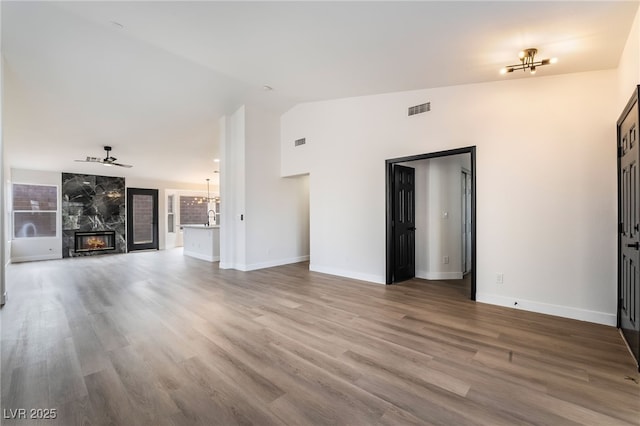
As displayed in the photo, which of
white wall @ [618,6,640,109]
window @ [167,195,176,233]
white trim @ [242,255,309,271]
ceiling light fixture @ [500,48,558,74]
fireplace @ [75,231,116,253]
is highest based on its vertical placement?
ceiling light fixture @ [500,48,558,74]

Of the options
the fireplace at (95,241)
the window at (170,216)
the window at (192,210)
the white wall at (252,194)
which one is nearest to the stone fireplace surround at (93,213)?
the fireplace at (95,241)

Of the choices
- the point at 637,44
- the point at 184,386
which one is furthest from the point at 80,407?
the point at 637,44

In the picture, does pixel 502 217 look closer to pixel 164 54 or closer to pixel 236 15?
pixel 236 15

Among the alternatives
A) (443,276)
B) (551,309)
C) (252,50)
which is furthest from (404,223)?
(252,50)

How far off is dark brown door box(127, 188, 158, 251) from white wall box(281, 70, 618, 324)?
357 inches

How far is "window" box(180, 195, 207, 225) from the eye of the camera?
1095 cm

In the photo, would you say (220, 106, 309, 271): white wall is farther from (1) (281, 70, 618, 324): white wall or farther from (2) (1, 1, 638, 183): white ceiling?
(1) (281, 70, 618, 324): white wall

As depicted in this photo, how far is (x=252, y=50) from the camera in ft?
11.2

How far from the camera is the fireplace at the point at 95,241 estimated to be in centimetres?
867

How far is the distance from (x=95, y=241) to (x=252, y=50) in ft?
30.0

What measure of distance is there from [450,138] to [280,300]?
3405 millimetres

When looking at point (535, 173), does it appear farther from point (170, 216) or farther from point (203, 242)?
point (170, 216)

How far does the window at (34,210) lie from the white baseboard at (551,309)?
37.2 feet

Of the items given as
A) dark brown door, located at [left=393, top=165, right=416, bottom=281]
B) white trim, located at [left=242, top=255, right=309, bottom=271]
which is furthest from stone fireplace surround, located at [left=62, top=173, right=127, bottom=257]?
dark brown door, located at [left=393, top=165, right=416, bottom=281]
